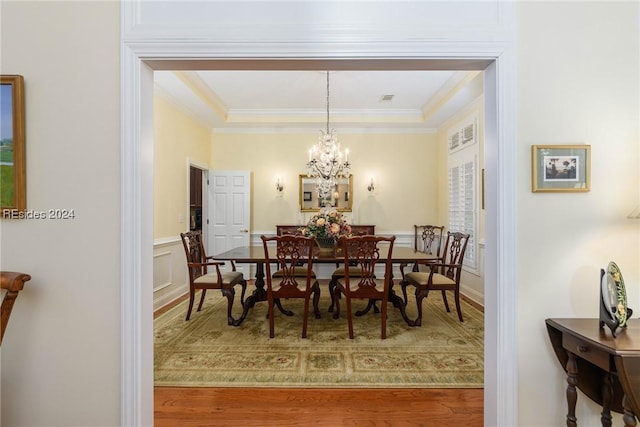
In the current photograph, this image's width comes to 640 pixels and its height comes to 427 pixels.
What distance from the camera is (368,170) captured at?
18.4 ft

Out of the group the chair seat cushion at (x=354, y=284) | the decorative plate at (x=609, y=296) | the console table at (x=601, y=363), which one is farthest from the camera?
the chair seat cushion at (x=354, y=284)

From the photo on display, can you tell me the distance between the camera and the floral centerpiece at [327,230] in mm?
3367

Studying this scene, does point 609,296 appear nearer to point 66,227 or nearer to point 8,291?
point 66,227

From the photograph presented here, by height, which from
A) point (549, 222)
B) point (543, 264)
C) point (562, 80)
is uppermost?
point (562, 80)

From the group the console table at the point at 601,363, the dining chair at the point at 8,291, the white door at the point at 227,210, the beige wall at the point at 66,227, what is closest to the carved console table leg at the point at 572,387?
the console table at the point at 601,363

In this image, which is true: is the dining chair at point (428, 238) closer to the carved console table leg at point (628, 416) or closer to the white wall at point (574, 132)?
the white wall at point (574, 132)

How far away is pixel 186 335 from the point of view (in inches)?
118

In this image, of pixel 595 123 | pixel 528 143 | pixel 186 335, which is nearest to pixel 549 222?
pixel 528 143

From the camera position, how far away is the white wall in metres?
1.46

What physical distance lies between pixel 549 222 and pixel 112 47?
2315mm

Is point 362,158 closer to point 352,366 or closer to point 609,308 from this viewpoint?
point 352,366

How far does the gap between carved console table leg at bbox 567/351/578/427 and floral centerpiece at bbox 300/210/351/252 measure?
2.22 meters

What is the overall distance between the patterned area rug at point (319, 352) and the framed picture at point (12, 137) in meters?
1.61

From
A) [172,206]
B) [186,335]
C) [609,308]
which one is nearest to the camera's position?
[609,308]
